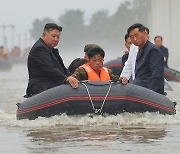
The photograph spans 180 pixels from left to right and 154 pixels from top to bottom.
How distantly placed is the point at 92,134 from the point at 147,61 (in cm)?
282

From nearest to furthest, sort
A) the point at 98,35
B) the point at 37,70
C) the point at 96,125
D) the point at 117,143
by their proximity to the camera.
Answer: the point at 117,143, the point at 96,125, the point at 37,70, the point at 98,35

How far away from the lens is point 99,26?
6688 inches

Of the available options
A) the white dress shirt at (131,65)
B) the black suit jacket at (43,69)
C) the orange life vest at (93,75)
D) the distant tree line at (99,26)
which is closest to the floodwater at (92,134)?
the black suit jacket at (43,69)

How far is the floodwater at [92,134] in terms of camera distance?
25.8 ft

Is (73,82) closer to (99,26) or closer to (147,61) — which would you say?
(147,61)

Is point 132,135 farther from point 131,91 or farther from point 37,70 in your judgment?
point 37,70

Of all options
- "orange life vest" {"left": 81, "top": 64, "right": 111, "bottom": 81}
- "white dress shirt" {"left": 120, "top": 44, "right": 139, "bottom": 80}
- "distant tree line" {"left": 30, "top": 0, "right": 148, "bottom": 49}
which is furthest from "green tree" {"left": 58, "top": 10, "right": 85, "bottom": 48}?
"orange life vest" {"left": 81, "top": 64, "right": 111, "bottom": 81}

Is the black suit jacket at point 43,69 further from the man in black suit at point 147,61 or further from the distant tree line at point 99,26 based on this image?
the distant tree line at point 99,26

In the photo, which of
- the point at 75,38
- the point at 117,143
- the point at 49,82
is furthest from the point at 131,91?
the point at 75,38

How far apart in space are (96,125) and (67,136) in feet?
3.94

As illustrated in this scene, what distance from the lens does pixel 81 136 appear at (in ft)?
29.8

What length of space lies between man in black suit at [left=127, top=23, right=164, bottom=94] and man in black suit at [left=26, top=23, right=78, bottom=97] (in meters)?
1.13

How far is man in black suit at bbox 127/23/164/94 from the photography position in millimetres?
11539

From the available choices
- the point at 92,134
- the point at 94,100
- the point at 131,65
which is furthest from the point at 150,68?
the point at 92,134
